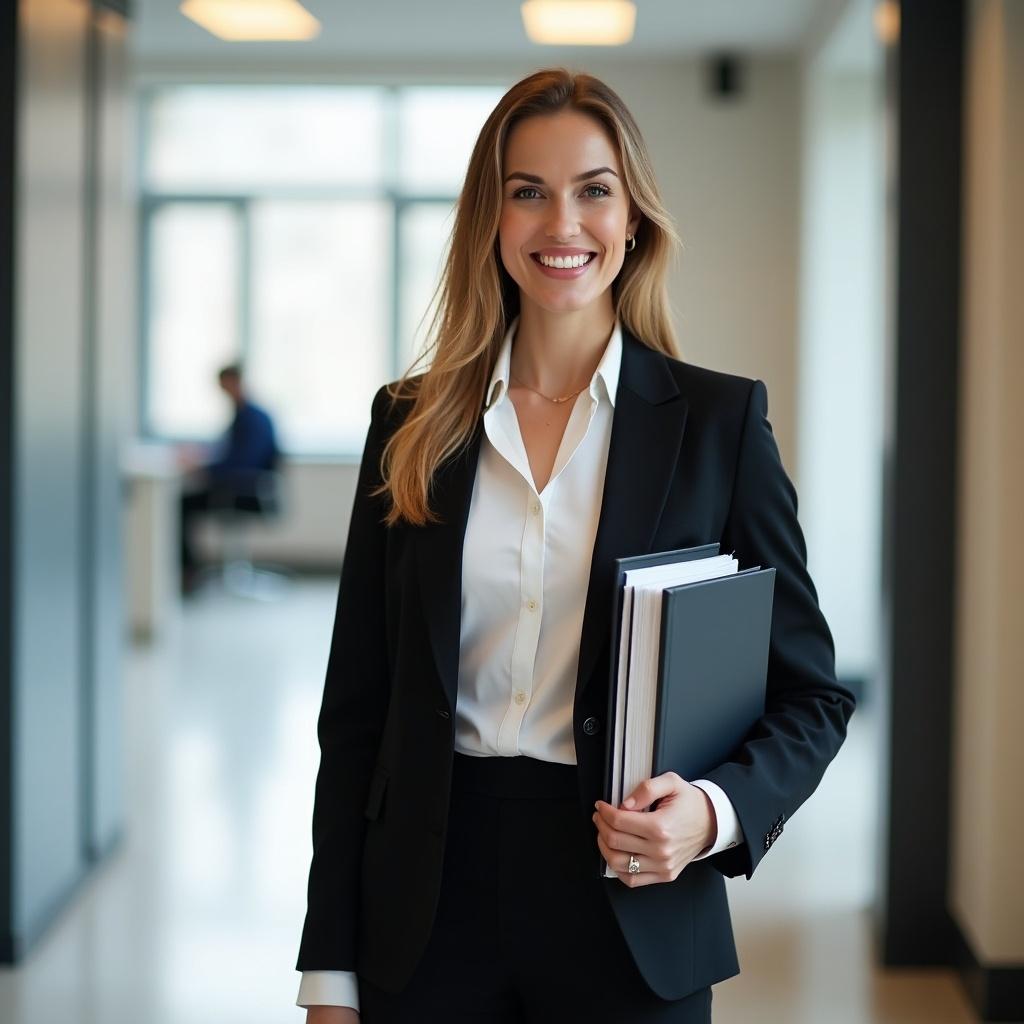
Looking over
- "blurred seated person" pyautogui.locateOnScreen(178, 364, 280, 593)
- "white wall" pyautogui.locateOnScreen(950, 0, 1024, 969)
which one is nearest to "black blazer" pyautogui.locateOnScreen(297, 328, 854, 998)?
"white wall" pyautogui.locateOnScreen(950, 0, 1024, 969)

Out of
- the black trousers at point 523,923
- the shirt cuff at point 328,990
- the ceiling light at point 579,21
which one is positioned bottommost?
the shirt cuff at point 328,990

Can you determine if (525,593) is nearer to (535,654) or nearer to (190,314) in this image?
(535,654)

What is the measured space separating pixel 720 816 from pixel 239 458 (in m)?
8.40

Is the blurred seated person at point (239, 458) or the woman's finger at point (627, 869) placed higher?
the blurred seated person at point (239, 458)

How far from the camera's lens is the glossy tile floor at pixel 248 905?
352 cm

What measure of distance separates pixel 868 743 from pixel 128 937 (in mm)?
3542

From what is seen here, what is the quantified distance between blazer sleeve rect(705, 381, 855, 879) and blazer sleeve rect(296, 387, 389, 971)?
39cm

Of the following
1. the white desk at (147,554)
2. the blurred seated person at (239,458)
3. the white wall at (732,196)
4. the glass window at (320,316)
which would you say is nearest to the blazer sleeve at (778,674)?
the white wall at (732,196)

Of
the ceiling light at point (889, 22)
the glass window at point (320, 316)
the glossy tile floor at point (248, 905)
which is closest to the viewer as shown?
the glossy tile floor at point (248, 905)

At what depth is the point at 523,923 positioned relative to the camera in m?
1.45

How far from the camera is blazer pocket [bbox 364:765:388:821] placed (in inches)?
60.6

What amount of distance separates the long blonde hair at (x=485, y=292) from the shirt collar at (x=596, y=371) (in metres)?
0.01

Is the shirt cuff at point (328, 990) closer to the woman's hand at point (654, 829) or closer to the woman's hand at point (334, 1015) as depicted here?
the woman's hand at point (334, 1015)

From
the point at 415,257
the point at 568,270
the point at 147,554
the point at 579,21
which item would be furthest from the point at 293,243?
the point at 568,270
